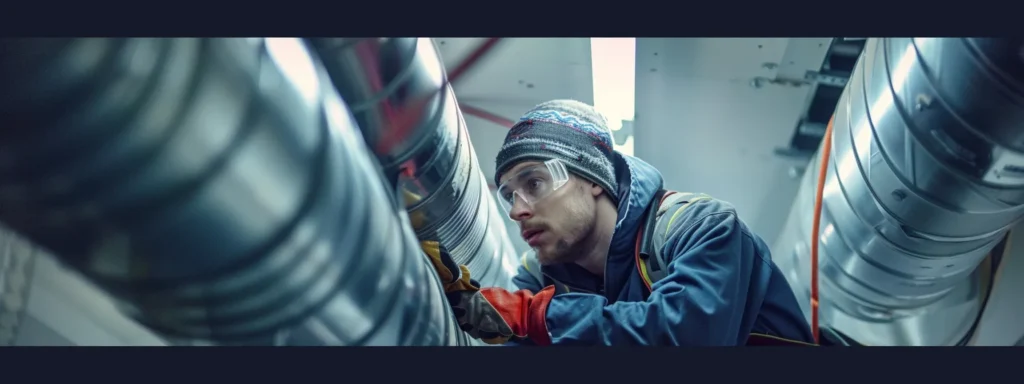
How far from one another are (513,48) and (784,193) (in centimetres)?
86

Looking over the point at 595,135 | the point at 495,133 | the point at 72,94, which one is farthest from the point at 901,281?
the point at 72,94

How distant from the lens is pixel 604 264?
1241 mm

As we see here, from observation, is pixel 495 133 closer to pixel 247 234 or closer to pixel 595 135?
pixel 595 135

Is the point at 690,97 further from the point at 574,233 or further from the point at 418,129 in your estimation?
the point at 418,129

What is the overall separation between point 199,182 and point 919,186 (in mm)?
1006

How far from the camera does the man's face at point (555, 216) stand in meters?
1.17

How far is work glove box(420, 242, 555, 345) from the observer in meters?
0.96

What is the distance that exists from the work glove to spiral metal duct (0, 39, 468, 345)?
9.6 inches

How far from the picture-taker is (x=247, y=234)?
599 mm

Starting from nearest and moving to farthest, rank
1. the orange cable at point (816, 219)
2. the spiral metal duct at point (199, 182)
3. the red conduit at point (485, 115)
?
the spiral metal duct at point (199, 182) < the orange cable at point (816, 219) < the red conduit at point (485, 115)

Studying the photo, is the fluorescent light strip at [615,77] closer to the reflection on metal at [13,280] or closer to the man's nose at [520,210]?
the man's nose at [520,210]

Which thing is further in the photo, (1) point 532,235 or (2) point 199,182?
(1) point 532,235

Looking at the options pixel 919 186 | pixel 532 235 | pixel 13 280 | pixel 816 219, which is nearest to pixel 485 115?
pixel 532 235

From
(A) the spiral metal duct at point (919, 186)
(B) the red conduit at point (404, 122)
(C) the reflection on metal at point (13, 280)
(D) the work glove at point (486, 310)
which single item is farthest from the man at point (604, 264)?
(C) the reflection on metal at point (13, 280)
